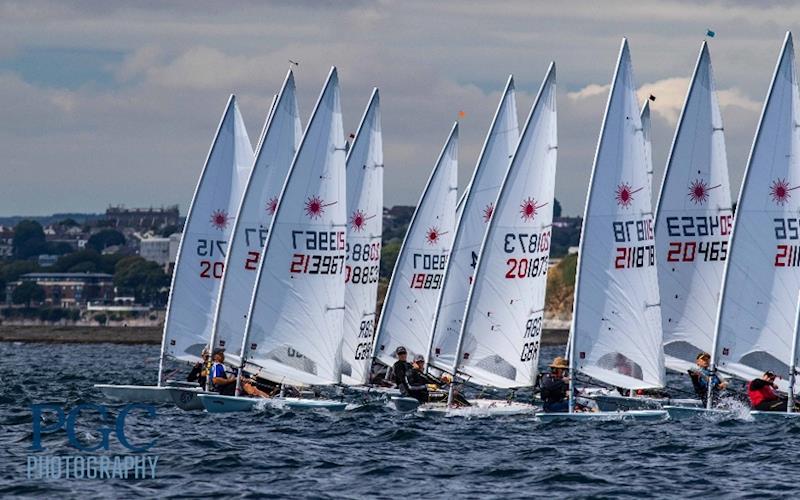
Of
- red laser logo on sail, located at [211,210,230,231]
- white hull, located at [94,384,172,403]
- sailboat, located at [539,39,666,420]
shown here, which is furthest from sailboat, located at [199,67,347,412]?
sailboat, located at [539,39,666,420]

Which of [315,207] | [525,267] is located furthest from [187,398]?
[525,267]

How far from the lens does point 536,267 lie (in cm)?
3888

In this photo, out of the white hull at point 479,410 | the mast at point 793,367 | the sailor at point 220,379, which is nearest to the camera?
the mast at point 793,367

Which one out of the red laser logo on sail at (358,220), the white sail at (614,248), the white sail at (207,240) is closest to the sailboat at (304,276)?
the white sail at (207,240)

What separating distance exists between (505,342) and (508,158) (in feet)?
20.1

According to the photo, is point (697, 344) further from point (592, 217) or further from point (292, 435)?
point (292, 435)

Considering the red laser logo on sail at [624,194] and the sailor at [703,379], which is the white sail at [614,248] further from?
the sailor at [703,379]

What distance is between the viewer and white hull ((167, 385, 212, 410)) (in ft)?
132

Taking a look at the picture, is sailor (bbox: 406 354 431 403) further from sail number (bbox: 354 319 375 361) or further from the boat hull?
sail number (bbox: 354 319 375 361)

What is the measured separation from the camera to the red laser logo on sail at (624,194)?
1439 inches

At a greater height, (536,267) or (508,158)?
(508,158)

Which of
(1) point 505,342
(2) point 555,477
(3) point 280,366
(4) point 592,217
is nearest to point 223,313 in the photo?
(3) point 280,366

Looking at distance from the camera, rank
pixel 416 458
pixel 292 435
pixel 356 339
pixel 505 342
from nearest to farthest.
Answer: pixel 416 458, pixel 292 435, pixel 505 342, pixel 356 339

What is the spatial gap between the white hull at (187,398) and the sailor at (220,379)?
645 mm
